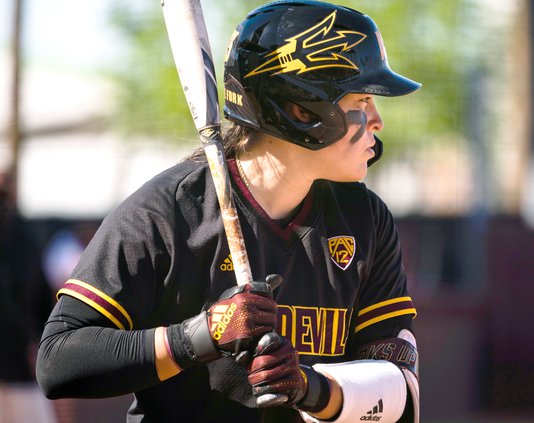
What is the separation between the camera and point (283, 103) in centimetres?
323

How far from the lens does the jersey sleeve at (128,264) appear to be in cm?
293

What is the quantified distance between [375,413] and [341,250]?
48 centimetres

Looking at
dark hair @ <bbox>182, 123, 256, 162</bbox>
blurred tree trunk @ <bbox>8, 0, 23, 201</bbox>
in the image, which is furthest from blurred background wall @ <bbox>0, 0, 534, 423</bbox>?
dark hair @ <bbox>182, 123, 256, 162</bbox>

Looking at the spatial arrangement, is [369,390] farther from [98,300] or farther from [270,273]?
[98,300]

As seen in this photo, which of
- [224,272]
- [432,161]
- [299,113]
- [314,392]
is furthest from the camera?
[432,161]

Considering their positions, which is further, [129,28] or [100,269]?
[129,28]

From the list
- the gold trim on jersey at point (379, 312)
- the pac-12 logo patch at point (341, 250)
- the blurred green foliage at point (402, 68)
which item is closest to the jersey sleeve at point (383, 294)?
the gold trim on jersey at point (379, 312)

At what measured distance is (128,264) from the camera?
2.94 metres

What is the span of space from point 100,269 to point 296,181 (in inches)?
26.1

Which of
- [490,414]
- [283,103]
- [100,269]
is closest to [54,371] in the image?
[100,269]

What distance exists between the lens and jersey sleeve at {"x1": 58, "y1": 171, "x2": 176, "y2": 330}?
293 cm

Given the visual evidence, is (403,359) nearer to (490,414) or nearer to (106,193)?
(490,414)

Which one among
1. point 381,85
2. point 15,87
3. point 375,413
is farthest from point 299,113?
point 15,87

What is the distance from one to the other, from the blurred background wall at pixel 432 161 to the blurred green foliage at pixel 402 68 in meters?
0.02
